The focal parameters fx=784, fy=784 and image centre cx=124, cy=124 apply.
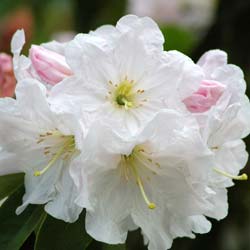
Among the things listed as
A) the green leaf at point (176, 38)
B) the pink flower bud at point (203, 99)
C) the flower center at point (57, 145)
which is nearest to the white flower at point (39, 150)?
the flower center at point (57, 145)

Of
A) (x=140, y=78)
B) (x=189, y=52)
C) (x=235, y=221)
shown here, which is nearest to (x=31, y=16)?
(x=189, y=52)

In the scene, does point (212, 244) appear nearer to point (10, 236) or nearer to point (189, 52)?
point (189, 52)

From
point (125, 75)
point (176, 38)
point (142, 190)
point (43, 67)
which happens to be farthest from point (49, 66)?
point (176, 38)

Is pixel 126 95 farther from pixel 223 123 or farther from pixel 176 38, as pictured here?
pixel 176 38

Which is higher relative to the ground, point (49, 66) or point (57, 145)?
point (49, 66)

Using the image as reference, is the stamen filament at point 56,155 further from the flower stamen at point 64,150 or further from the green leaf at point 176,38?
the green leaf at point 176,38

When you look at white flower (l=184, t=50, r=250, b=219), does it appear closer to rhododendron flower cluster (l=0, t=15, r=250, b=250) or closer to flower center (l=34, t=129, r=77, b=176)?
rhododendron flower cluster (l=0, t=15, r=250, b=250)

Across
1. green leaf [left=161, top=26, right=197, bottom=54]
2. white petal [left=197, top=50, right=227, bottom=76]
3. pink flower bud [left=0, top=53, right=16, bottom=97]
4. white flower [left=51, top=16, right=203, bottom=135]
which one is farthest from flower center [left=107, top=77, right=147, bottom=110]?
green leaf [left=161, top=26, right=197, bottom=54]
